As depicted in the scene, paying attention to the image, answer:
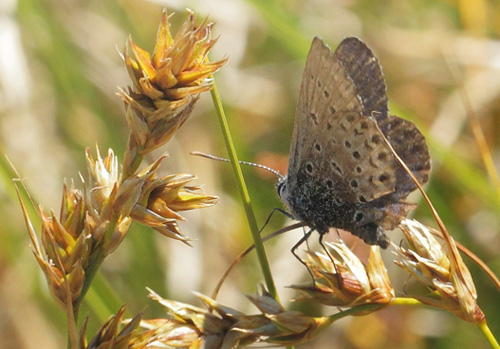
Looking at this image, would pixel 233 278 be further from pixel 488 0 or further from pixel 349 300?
pixel 488 0

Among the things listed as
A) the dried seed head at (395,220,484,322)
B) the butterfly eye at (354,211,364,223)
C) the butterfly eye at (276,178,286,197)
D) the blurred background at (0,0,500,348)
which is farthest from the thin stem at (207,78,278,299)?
the blurred background at (0,0,500,348)

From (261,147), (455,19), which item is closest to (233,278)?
(261,147)

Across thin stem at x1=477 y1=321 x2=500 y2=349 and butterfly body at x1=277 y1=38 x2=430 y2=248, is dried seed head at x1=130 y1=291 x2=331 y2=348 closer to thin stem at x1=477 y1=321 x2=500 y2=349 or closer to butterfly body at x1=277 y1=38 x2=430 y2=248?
thin stem at x1=477 y1=321 x2=500 y2=349

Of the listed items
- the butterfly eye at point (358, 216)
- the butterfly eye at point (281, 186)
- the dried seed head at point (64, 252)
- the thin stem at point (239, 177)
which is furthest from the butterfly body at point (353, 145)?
the dried seed head at point (64, 252)

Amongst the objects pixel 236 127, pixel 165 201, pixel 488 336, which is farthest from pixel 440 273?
pixel 236 127

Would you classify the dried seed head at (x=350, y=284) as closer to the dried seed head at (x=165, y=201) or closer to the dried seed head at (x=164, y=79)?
the dried seed head at (x=165, y=201)

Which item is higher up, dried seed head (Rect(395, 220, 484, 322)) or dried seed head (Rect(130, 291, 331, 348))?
dried seed head (Rect(395, 220, 484, 322))
